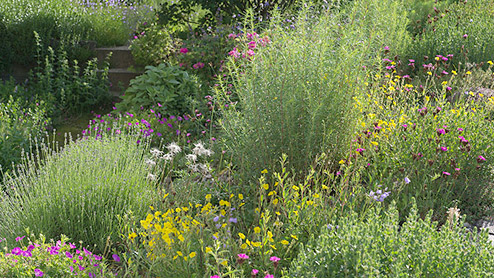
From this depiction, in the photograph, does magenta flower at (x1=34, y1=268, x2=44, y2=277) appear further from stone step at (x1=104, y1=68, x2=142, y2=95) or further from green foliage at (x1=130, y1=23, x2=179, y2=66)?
stone step at (x1=104, y1=68, x2=142, y2=95)

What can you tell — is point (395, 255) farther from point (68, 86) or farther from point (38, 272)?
point (68, 86)

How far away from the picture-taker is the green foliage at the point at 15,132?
4.72 m

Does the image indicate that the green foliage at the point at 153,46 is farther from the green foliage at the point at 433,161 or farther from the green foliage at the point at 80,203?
the green foliage at the point at 433,161

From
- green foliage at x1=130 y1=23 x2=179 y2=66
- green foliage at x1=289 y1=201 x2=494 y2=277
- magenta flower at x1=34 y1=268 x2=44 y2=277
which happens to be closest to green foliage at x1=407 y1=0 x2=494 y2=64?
green foliage at x1=130 y1=23 x2=179 y2=66

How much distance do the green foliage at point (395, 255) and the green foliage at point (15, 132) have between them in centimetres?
313

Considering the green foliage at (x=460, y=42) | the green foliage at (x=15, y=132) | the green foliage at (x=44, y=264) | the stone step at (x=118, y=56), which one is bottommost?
the green foliage at (x=15, y=132)

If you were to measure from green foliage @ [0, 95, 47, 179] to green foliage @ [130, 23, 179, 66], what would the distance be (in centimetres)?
166

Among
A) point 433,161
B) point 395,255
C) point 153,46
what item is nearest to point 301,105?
point 433,161

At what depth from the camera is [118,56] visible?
7.33 meters

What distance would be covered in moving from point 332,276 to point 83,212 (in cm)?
182

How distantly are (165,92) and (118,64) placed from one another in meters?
1.97

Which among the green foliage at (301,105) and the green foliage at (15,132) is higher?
the green foliage at (301,105)

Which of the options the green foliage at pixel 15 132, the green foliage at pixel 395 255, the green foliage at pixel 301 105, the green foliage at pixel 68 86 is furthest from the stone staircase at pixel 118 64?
the green foliage at pixel 395 255

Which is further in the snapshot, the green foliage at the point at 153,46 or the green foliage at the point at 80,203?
the green foliage at the point at 153,46
